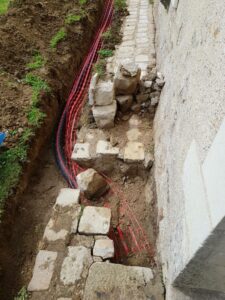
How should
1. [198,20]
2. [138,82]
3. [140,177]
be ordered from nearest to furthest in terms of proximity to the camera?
1. [198,20]
2. [140,177]
3. [138,82]

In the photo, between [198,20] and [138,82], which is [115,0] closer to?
[138,82]

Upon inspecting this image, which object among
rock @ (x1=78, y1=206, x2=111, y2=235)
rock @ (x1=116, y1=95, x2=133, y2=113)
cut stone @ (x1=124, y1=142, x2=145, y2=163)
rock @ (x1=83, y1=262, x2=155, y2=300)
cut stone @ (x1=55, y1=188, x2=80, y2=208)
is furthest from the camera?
rock @ (x1=116, y1=95, x2=133, y2=113)

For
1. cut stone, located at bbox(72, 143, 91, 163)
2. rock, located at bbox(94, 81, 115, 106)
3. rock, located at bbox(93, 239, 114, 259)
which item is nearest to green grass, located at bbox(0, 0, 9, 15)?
rock, located at bbox(94, 81, 115, 106)

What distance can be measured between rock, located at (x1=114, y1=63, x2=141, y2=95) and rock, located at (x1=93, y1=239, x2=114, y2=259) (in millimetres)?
2419

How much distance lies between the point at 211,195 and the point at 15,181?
112 inches

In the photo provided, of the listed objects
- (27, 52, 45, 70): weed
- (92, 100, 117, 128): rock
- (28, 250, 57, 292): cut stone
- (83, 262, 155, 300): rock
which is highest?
(27, 52, 45, 70): weed

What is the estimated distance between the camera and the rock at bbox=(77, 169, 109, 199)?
3.57 meters

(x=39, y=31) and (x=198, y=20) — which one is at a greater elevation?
(x=198, y=20)

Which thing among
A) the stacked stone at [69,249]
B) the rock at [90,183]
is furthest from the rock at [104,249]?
the rock at [90,183]

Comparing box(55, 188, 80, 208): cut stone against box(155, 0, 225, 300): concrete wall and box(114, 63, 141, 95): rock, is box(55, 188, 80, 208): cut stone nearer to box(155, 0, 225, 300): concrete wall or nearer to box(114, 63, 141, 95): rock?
box(155, 0, 225, 300): concrete wall

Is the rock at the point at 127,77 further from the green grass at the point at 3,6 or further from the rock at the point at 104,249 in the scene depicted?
the green grass at the point at 3,6

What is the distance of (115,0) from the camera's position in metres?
7.73

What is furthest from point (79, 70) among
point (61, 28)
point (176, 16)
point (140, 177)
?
point (140, 177)

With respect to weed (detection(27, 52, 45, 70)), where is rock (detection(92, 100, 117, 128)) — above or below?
below
